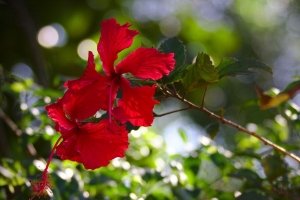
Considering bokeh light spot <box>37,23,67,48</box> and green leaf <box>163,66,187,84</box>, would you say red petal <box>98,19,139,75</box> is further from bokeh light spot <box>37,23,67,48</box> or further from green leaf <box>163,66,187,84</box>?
bokeh light spot <box>37,23,67,48</box>

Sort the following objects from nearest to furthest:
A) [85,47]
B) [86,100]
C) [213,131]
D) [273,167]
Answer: [86,100] → [213,131] → [273,167] → [85,47]

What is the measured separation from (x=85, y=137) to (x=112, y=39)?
15cm

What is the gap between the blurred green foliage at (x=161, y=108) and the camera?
1.05 m

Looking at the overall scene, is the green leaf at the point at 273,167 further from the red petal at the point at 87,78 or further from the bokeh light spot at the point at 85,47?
the bokeh light spot at the point at 85,47

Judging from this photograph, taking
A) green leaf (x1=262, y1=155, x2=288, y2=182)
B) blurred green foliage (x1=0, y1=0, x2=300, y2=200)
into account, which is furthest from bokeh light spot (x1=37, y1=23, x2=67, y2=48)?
green leaf (x1=262, y1=155, x2=288, y2=182)

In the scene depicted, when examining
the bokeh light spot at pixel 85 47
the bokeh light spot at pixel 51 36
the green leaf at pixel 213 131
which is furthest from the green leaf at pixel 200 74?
the bokeh light spot at pixel 51 36

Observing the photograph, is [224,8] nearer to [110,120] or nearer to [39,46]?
[39,46]

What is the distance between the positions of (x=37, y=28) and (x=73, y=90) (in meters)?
1.50

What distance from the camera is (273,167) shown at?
1.00 metres

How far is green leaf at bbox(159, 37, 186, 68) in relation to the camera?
0.82 metres

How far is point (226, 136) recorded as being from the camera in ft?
9.51

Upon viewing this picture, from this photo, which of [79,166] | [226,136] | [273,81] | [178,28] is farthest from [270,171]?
[273,81]

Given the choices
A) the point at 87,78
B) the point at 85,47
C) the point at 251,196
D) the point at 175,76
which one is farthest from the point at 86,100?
the point at 85,47

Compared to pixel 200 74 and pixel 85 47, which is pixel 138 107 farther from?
pixel 85 47
